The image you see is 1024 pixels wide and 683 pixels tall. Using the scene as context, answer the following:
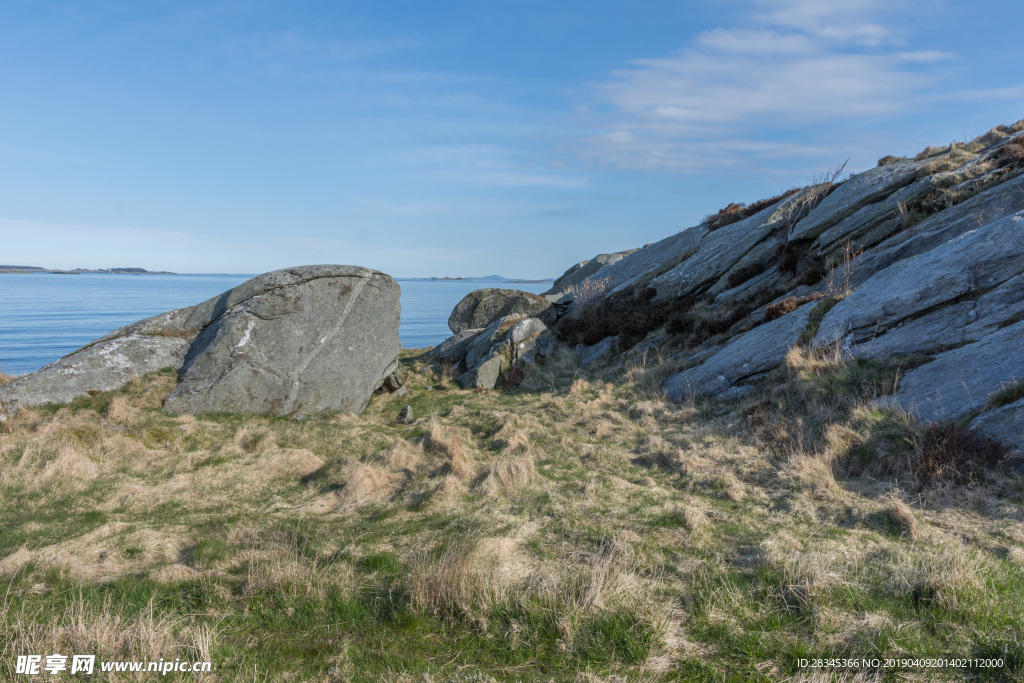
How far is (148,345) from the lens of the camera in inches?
548

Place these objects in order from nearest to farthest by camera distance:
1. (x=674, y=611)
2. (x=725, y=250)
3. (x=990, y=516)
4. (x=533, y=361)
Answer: (x=674, y=611) < (x=990, y=516) < (x=533, y=361) < (x=725, y=250)

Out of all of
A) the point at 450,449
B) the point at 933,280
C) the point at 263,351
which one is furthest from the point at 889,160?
the point at 263,351

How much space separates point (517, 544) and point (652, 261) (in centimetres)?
2041

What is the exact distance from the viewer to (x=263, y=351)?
13750 millimetres

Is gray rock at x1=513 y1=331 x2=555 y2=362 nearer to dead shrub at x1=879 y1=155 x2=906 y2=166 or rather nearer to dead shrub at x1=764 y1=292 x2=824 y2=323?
dead shrub at x1=764 y1=292 x2=824 y2=323

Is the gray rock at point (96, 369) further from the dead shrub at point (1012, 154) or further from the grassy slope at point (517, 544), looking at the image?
the dead shrub at point (1012, 154)

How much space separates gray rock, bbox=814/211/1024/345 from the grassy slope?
1.50 m

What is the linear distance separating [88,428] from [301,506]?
5.67 m

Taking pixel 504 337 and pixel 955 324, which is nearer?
pixel 955 324

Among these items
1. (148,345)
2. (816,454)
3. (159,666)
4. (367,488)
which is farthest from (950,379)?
(148,345)

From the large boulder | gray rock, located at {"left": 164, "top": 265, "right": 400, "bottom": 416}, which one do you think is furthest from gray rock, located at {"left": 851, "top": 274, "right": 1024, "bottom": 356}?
the large boulder

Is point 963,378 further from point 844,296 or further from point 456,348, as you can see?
point 456,348

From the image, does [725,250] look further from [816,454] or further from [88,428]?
[88,428]

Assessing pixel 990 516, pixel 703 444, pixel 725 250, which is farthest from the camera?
pixel 725 250
